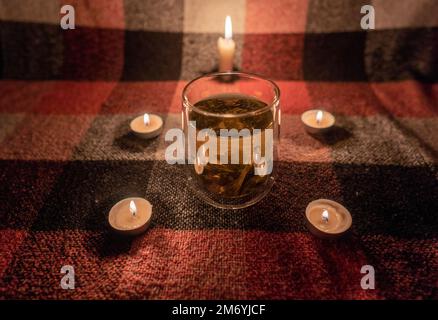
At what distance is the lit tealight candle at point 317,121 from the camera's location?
33.3 inches

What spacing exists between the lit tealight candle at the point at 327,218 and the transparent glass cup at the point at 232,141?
9 centimetres

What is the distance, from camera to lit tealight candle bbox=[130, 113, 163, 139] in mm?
830

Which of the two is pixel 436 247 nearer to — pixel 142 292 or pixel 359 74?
pixel 142 292

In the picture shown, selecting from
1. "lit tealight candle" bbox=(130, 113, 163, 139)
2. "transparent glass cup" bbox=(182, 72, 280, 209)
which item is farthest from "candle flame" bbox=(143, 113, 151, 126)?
"transparent glass cup" bbox=(182, 72, 280, 209)

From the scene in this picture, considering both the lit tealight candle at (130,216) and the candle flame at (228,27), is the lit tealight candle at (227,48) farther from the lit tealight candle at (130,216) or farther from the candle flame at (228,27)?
the lit tealight candle at (130,216)

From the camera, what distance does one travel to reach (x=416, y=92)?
102cm

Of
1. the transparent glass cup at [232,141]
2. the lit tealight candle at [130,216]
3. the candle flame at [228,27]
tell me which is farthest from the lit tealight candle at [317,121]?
the lit tealight candle at [130,216]

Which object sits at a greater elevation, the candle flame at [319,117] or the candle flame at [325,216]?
the candle flame at [319,117]

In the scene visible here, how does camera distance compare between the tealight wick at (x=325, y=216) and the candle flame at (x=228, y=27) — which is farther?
the candle flame at (x=228, y=27)

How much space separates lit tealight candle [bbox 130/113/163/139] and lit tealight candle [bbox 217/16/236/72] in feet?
0.91

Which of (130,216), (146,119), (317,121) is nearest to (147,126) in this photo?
(146,119)

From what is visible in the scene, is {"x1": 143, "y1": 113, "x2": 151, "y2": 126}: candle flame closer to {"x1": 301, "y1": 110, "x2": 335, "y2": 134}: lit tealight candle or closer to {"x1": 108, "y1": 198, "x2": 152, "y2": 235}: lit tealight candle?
{"x1": 108, "y1": 198, "x2": 152, "y2": 235}: lit tealight candle
